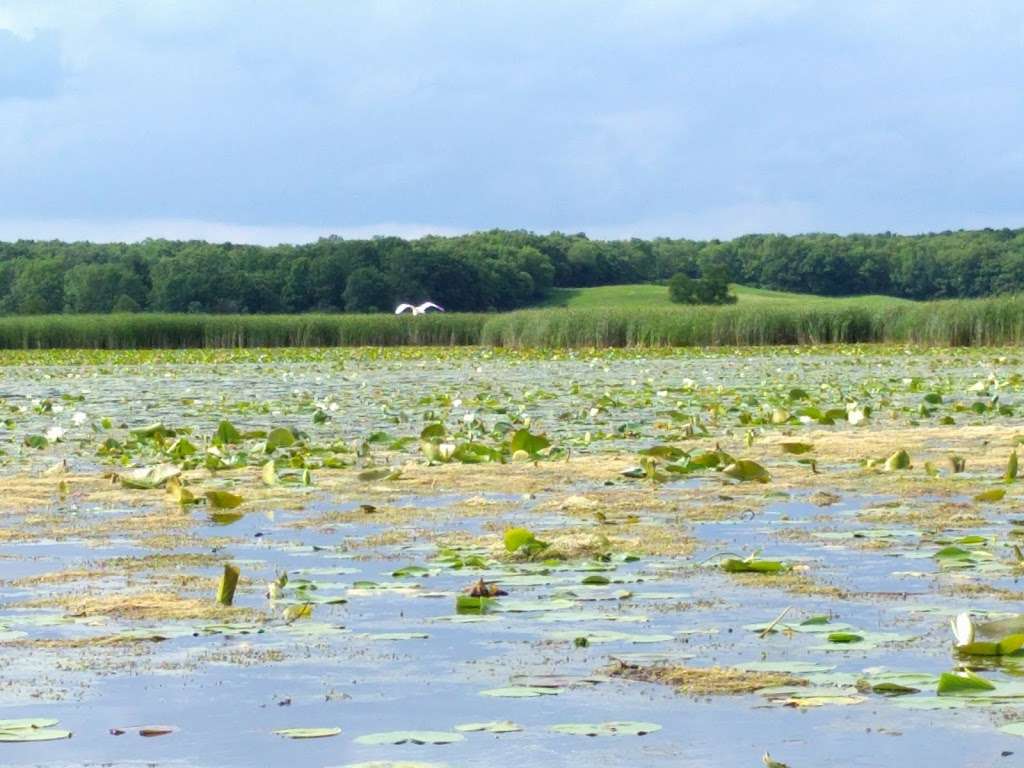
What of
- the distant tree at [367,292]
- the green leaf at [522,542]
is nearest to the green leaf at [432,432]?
the green leaf at [522,542]

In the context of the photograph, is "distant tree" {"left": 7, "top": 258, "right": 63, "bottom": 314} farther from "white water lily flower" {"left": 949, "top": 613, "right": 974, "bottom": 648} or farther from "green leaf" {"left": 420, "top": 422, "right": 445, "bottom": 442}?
"white water lily flower" {"left": 949, "top": 613, "right": 974, "bottom": 648}

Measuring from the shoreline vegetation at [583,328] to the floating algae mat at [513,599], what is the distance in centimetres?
2621

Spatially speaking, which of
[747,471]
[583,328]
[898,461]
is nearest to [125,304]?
[583,328]

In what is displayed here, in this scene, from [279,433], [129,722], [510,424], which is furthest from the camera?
[510,424]

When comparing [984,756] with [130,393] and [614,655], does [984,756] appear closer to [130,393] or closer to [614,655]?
[614,655]

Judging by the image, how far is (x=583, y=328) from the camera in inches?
1638

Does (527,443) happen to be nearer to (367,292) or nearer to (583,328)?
(583,328)

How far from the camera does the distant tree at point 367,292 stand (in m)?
88.9

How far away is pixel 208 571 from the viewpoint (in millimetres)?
6102

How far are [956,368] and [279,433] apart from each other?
51.0 feet

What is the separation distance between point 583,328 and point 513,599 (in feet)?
120

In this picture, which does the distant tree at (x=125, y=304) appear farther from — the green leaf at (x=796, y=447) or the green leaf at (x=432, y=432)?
the green leaf at (x=796, y=447)

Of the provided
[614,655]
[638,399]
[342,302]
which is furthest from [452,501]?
[342,302]

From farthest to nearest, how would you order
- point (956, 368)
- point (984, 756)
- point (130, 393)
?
point (956, 368) < point (130, 393) < point (984, 756)
